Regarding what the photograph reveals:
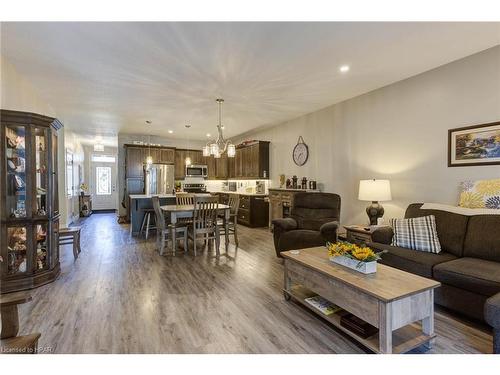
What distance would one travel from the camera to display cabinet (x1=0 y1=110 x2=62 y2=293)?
2.83 meters

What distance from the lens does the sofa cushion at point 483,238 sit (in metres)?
2.45

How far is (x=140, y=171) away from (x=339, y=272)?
689cm

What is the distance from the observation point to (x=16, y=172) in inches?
116

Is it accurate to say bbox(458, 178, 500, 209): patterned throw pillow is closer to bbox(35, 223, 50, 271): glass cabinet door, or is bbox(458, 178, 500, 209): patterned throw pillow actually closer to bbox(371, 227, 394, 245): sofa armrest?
bbox(371, 227, 394, 245): sofa armrest

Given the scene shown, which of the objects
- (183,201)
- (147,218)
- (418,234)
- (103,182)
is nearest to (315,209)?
(418,234)

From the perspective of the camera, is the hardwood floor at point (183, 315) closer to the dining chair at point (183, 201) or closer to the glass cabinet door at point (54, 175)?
the glass cabinet door at point (54, 175)

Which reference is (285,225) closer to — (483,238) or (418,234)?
(418,234)

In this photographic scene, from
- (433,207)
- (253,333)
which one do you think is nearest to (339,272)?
(253,333)

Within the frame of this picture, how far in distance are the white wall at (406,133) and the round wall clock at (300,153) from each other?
168 millimetres

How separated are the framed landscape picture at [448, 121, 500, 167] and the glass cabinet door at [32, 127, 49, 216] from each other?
16.8 feet

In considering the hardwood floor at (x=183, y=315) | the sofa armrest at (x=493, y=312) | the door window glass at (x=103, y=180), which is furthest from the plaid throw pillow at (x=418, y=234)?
the door window glass at (x=103, y=180)

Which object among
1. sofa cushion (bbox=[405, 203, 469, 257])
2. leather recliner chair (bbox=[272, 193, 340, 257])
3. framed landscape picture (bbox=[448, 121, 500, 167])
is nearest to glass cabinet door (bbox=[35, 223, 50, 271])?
leather recliner chair (bbox=[272, 193, 340, 257])

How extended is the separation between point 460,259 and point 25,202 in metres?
4.81
